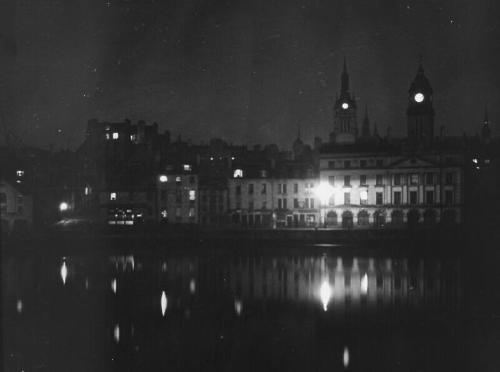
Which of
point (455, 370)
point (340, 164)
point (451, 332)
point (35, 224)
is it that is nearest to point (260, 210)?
point (340, 164)

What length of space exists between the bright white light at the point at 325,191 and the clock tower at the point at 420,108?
1461cm

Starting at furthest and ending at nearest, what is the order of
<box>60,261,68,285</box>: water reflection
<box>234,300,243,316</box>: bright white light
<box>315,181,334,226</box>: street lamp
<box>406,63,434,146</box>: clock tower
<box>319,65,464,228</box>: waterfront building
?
1. <box>406,63,434,146</box>: clock tower
2. <box>315,181,334,226</box>: street lamp
3. <box>319,65,464,228</box>: waterfront building
4. <box>60,261,68,285</box>: water reflection
5. <box>234,300,243,316</box>: bright white light

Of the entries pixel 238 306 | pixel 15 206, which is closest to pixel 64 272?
pixel 238 306

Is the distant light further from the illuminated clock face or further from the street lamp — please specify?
the illuminated clock face

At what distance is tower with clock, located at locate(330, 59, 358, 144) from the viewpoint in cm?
8288

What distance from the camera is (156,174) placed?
67.8 meters

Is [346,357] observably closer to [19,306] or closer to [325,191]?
[19,306]

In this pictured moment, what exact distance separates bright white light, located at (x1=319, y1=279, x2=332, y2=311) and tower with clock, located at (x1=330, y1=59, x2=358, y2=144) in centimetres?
4934

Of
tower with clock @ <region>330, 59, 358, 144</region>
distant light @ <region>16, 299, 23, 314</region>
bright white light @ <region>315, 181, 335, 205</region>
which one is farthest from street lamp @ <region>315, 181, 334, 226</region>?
distant light @ <region>16, 299, 23, 314</region>

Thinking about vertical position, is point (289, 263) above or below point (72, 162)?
below

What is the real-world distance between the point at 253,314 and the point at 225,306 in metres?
2.06

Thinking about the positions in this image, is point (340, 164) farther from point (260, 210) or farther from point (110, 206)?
point (110, 206)

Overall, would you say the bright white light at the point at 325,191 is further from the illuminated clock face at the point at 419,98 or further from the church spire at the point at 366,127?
the church spire at the point at 366,127

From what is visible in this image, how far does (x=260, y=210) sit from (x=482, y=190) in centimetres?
2079
